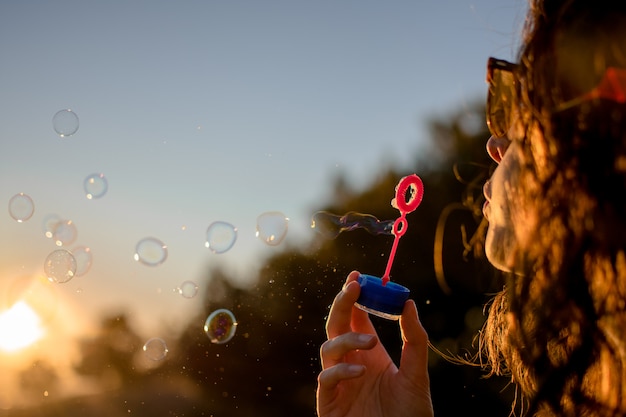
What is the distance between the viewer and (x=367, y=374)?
6.39 ft

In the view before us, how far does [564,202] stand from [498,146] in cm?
34

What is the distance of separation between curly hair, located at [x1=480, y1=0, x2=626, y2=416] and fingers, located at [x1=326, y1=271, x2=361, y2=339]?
455 mm

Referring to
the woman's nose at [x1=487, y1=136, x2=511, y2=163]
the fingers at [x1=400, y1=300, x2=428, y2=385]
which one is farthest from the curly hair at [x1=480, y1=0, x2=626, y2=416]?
the fingers at [x1=400, y1=300, x2=428, y2=385]

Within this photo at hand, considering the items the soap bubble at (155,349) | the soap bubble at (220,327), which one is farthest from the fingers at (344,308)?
the soap bubble at (155,349)

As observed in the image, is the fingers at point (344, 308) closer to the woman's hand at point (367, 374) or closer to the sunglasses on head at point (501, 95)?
the woman's hand at point (367, 374)

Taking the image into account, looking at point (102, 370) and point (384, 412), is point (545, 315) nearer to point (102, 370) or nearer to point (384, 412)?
point (384, 412)

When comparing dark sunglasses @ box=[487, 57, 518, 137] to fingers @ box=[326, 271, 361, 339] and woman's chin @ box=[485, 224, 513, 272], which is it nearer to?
woman's chin @ box=[485, 224, 513, 272]

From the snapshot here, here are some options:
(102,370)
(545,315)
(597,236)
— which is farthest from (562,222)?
(102,370)

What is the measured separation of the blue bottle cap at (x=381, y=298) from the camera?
1784mm

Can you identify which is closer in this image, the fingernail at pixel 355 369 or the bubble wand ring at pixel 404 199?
the fingernail at pixel 355 369

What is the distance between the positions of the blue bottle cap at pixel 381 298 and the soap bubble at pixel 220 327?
217cm

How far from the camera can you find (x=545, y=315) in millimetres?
1479

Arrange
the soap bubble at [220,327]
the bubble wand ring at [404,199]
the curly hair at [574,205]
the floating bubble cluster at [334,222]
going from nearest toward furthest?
1. the curly hair at [574,205]
2. the bubble wand ring at [404,199]
3. the floating bubble cluster at [334,222]
4. the soap bubble at [220,327]

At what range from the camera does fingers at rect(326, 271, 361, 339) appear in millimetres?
1825
